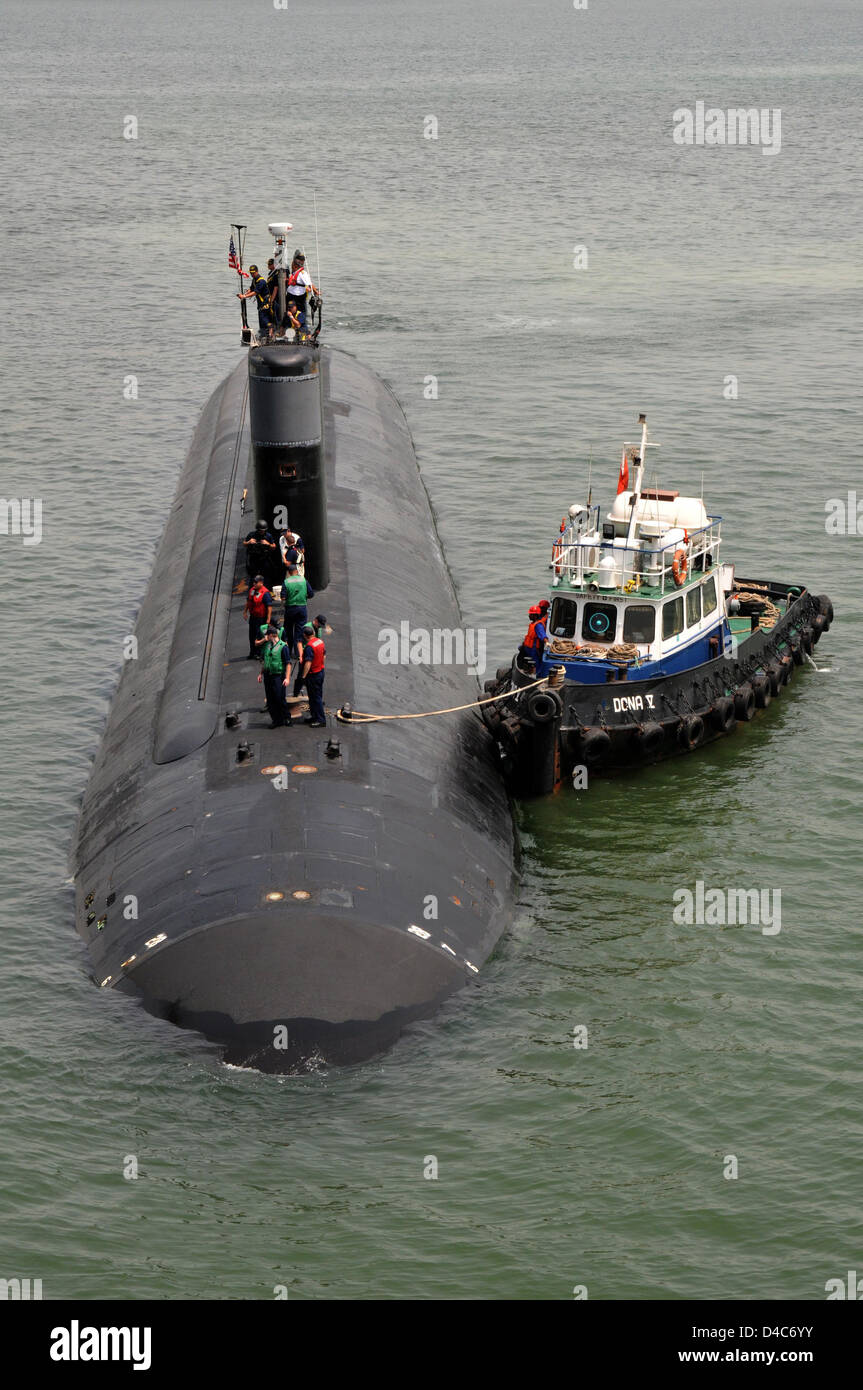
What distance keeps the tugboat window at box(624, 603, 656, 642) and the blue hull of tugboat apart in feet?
2.18

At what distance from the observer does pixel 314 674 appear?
2658 centimetres

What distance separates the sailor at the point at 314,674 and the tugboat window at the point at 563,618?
25.4 ft

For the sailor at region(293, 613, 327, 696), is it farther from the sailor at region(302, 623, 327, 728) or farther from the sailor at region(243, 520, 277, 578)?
the sailor at region(243, 520, 277, 578)

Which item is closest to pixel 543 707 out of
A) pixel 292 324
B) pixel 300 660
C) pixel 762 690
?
pixel 300 660

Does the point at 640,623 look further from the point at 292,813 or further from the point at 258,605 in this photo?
the point at 292,813

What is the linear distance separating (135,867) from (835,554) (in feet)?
88.0

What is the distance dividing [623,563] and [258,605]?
8.63 m

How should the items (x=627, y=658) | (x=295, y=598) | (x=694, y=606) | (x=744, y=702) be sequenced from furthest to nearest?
(x=744, y=702), (x=694, y=606), (x=627, y=658), (x=295, y=598)

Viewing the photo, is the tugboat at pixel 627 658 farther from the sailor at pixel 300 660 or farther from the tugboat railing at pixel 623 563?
the sailor at pixel 300 660

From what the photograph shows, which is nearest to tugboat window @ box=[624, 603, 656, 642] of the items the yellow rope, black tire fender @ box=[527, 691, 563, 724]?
the yellow rope

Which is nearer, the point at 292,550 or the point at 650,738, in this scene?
the point at 292,550

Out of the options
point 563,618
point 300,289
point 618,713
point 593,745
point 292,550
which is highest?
point 300,289

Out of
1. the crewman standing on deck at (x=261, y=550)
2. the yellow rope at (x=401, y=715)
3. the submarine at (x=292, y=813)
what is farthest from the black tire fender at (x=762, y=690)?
the crewman standing on deck at (x=261, y=550)
